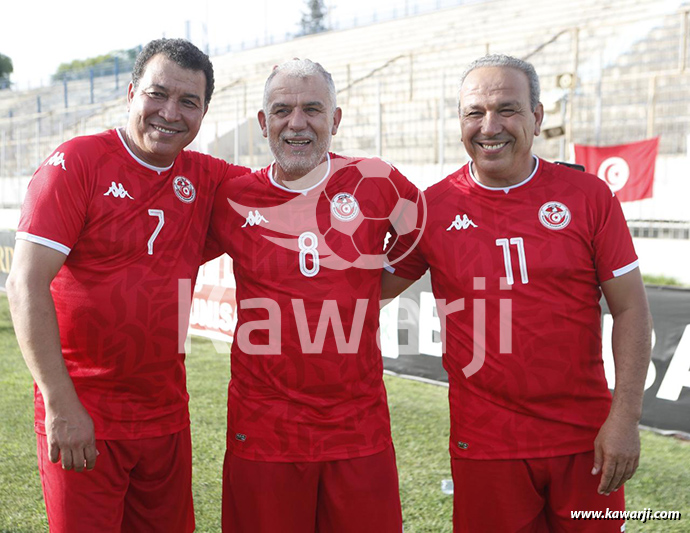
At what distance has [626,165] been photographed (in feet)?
28.9

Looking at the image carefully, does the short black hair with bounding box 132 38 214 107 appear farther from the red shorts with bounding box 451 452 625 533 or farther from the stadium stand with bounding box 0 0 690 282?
the stadium stand with bounding box 0 0 690 282

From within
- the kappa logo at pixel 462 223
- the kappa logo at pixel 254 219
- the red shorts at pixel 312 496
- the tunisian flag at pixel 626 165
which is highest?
the tunisian flag at pixel 626 165

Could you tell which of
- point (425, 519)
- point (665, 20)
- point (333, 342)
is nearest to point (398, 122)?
point (665, 20)

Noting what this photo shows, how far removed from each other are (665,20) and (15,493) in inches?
632

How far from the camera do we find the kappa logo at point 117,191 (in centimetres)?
252

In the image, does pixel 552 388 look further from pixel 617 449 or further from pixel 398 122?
pixel 398 122

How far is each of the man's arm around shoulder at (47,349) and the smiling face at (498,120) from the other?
1546mm

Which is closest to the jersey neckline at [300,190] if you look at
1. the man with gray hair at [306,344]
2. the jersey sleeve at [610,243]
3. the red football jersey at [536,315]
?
the man with gray hair at [306,344]

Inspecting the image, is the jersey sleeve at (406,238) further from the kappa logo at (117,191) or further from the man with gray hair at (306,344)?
the kappa logo at (117,191)

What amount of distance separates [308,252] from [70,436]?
1044mm

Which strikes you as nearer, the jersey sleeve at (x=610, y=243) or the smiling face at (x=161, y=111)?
the jersey sleeve at (x=610, y=243)

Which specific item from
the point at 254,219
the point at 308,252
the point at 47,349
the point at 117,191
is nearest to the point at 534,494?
the point at 308,252

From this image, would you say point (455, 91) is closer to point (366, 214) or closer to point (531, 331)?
point (366, 214)

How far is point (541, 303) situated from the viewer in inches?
95.7
